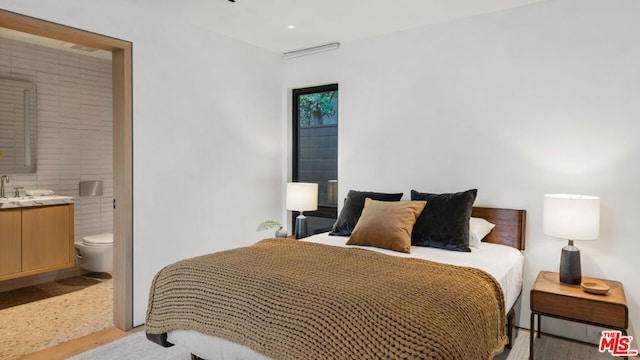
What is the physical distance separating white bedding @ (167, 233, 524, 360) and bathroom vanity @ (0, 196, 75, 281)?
90.3 inches

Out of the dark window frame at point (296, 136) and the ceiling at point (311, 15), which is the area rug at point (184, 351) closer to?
the dark window frame at point (296, 136)

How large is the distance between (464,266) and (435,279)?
46 cm

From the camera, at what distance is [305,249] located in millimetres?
2725

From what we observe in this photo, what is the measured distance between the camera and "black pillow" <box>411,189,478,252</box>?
9.62ft

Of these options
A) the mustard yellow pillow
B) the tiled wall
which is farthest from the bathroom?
the mustard yellow pillow

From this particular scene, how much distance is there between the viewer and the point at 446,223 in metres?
2.99

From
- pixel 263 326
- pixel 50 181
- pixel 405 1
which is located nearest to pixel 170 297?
pixel 263 326

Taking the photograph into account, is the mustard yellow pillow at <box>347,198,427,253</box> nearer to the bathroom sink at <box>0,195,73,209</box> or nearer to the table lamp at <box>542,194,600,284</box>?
the table lamp at <box>542,194,600,284</box>

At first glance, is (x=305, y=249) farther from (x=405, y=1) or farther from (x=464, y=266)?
(x=405, y=1)

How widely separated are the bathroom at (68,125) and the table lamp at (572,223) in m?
4.33

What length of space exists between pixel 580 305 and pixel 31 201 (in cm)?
446

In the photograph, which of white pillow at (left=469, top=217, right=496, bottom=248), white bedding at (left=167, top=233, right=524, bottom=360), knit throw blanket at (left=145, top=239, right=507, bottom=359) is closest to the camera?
knit throw blanket at (left=145, top=239, right=507, bottom=359)

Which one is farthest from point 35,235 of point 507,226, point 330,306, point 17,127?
point 507,226

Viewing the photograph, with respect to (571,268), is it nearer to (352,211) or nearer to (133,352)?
(352,211)
